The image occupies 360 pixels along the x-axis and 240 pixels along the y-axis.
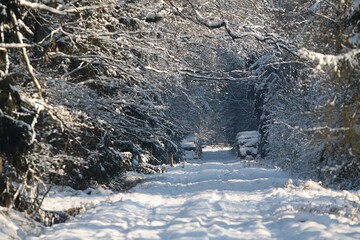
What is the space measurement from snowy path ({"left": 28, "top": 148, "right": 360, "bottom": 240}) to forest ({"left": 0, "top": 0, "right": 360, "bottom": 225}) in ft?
3.03

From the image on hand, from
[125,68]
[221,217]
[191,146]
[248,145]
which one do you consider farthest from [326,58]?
[191,146]

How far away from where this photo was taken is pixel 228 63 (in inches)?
610

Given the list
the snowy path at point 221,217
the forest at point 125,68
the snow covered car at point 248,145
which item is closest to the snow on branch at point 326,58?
the forest at point 125,68

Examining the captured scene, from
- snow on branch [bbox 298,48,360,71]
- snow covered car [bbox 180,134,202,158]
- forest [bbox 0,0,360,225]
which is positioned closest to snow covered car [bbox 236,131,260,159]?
snow covered car [bbox 180,134,202,158]

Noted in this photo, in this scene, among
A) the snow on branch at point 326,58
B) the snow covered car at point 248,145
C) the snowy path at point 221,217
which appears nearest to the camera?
the snow on branch at point 326,58

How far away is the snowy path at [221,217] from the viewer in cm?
862

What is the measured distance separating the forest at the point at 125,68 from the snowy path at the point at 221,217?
36.4 inches

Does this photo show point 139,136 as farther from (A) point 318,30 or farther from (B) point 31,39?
(A) point 318,30

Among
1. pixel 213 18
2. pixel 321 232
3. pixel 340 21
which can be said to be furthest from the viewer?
pixel 213 18

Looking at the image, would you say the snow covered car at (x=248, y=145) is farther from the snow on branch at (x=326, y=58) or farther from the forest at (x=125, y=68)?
the snow on branch at (x=326, y=58)

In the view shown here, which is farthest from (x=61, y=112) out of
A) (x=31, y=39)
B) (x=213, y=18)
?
(x=213, y=18)

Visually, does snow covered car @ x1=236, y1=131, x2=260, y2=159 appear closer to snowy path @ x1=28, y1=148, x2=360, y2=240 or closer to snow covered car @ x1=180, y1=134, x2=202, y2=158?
snow covered car @ x1=180, y1=134, x2=202, y2=158

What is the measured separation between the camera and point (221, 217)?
34.4ft

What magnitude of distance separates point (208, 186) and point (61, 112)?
862 centimetres
